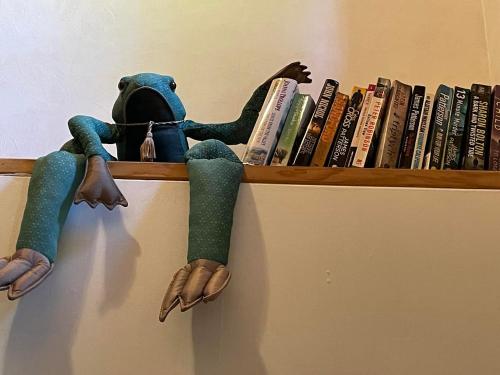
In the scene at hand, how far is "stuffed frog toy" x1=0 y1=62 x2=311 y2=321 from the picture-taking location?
Result: 664 mm

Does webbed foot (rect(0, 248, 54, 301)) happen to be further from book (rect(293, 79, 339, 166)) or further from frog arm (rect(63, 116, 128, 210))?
book (rect(293, 79, 339, 166))

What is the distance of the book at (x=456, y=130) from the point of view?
0.84 meters

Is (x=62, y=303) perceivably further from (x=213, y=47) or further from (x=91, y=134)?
(x=213, y=47)

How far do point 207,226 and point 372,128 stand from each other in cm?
33

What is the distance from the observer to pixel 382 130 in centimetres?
86

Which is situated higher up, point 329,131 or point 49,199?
point 329,131

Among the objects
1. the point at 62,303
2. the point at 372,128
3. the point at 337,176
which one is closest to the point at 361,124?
the point at 372,128

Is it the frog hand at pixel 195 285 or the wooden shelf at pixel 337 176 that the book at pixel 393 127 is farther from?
the frog hand at pixel 195 285

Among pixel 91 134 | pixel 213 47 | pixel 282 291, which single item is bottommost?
pixel 282 291

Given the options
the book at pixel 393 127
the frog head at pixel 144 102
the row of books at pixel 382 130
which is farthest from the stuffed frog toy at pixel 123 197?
the book at pixel 393 127

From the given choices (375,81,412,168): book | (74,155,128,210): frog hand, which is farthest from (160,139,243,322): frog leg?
(375,81,412,168): book

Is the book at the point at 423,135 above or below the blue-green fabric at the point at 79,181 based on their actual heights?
above

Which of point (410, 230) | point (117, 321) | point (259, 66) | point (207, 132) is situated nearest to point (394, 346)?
point (410, 230)

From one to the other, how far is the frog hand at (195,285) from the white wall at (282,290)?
0.07 meters
